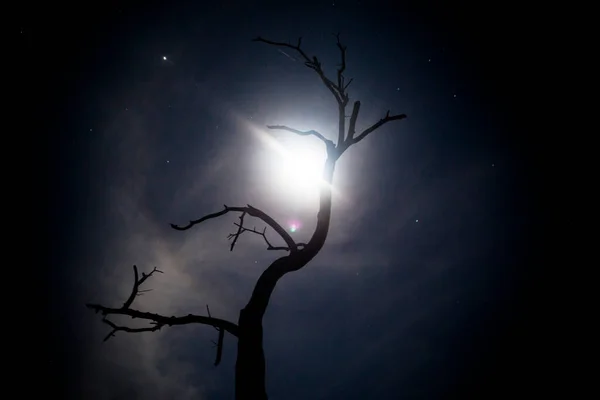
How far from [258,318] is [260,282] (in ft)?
1.27

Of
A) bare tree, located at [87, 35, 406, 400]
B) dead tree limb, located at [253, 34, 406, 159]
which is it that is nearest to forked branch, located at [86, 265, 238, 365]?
bare tree, located at [87, 35, 406, 400]

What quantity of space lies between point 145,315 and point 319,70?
3957 mm

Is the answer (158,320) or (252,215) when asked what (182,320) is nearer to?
(158,320)

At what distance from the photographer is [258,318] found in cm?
326

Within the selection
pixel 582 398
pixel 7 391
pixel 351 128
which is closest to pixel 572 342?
pixel 582 398

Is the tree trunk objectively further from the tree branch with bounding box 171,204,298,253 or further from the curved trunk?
the tree branch with bounding box 171,204,298,253

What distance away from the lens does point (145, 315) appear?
317cm

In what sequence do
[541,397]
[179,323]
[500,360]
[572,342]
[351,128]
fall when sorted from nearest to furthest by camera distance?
[179,323] → [351,128] → [541,397] → [572,342] → [500,360]

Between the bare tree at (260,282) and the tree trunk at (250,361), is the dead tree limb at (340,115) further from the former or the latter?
the tree trunk at (250,361)

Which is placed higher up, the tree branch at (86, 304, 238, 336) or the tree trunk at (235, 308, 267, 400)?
the tree branch at (86, 304, 238, 336)

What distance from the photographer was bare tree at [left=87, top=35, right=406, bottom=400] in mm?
3033

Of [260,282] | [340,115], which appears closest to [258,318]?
[260,282]

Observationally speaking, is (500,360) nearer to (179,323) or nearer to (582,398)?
(582,398)

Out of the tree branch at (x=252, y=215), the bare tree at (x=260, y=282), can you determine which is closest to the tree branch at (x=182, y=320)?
the bare tree at (x=260, y=282)
